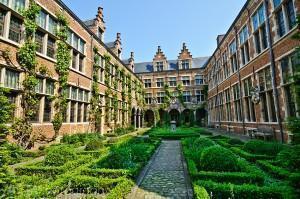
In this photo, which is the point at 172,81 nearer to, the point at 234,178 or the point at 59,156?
the point at 59,156

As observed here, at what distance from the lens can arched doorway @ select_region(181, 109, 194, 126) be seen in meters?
37.9

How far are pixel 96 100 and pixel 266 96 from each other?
14.6 metres

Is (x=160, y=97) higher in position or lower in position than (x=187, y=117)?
higher

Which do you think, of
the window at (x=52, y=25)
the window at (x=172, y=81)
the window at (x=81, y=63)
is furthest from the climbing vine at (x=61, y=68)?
the window at (x=172, y=81)

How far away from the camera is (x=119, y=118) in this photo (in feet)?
86.6

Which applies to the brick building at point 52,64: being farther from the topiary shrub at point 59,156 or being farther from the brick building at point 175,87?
the brick building at point 175,87

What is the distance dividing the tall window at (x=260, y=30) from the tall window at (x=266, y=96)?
6.56ft

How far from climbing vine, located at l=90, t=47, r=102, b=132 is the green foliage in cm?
1355

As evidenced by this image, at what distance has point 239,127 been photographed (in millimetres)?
19797

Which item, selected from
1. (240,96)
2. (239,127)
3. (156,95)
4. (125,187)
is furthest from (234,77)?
(156,95)

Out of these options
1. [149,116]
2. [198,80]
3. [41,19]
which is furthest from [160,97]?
[41,19]

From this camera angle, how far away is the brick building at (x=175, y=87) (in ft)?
129

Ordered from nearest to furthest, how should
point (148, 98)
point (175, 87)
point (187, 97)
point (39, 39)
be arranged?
point (39, 39)
point (187, 97)
point (175, 87)
point (148, 98)

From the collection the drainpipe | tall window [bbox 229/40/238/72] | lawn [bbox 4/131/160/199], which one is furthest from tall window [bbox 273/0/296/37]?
lawn [bbox 4/131/160/199]
